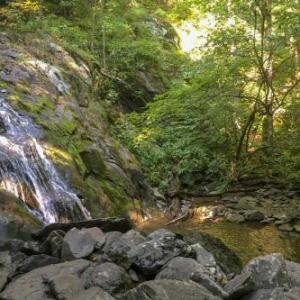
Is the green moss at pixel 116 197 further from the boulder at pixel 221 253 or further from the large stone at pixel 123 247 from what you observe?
the large stone at pixel 123 247

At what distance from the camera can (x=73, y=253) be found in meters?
5.05

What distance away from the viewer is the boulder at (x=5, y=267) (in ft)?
14.3

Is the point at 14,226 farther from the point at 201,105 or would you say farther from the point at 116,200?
the point at 201,105

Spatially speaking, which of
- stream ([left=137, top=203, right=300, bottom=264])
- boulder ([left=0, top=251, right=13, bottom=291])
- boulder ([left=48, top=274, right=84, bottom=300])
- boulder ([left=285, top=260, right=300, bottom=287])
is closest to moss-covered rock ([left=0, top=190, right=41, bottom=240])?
boulder ([left=0, top=251, right=13, bottom=291])

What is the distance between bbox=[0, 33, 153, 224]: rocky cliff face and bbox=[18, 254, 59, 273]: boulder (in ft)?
11.7

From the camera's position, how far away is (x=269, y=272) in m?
4.68

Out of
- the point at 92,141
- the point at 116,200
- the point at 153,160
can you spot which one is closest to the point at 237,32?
the point at 153,160

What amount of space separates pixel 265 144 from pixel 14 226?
905cm

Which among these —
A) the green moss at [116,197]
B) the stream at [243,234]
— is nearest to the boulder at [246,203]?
the stream at [243,234]

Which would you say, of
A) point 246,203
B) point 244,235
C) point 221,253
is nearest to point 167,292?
point 221,253

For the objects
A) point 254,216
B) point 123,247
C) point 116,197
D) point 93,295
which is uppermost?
point 116,197

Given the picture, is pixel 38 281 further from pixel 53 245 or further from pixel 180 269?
pixel 180 269

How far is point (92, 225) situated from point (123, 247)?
134cm

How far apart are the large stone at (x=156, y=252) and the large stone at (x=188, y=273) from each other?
6.2 inches
